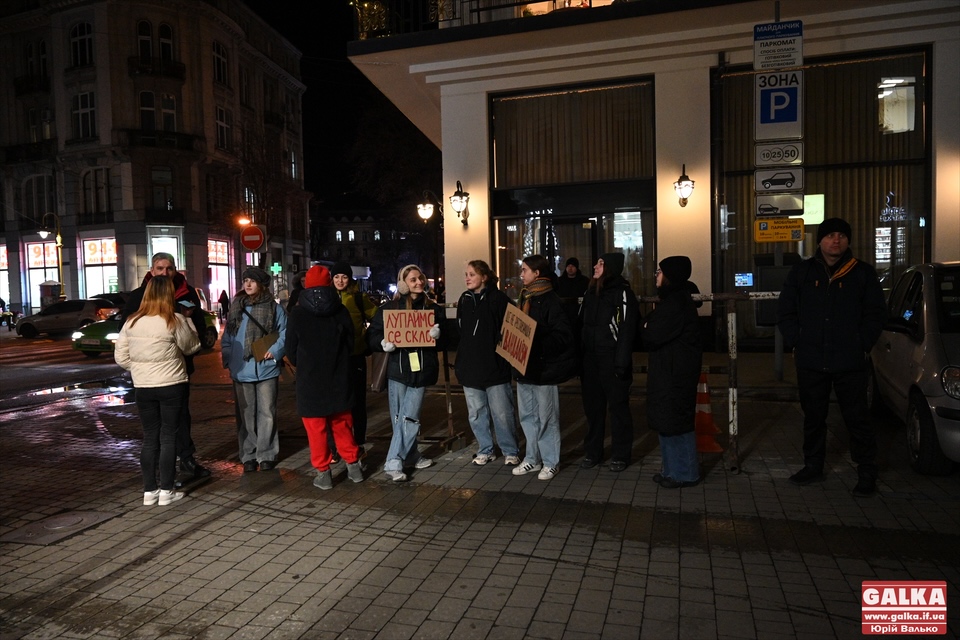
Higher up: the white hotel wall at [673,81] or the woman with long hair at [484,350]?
the white hotel wall at [673,81]

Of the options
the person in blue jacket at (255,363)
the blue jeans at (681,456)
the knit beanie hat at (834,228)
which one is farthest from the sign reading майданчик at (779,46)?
the person in blue jacket at (255,363)

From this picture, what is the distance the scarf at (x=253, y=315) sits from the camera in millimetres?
6594

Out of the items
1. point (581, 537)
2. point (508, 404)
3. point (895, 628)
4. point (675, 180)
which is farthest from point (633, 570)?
point (675, 180)

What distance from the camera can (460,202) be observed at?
Answer: 1490cm

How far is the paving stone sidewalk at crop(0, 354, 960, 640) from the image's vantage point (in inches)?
146

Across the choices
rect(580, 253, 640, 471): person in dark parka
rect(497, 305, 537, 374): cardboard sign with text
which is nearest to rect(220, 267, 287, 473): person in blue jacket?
rect(497, 305, 537, 374): cardboard sign with text

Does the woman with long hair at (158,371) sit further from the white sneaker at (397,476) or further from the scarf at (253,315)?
the white sneaker at (397,476)

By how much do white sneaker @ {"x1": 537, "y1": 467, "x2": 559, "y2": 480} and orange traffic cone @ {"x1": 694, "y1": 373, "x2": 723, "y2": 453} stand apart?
1.61 metres

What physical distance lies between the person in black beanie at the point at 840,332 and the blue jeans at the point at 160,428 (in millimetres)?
5043

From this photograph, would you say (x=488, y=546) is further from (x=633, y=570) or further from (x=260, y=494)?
(x=260, y=494)

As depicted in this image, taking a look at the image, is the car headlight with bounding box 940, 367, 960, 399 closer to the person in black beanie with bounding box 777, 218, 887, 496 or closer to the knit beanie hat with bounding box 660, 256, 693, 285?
the person in black beanie with bounding box 777, 218, 887, 496

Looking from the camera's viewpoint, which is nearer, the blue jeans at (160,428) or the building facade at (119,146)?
the blue jeans at (160,428)

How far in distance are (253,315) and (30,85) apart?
47.3m

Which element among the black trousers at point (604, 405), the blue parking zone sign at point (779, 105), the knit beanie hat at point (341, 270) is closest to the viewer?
the black trousers at point (604, 405)
